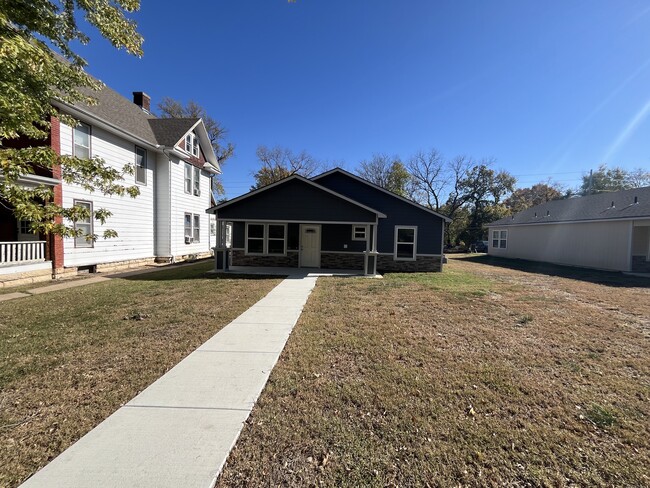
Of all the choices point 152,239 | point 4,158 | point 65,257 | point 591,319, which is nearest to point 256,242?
point 152,239

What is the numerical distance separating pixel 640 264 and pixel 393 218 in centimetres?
1293

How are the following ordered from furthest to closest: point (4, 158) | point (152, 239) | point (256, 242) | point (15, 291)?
point (152, 239)
point (256, 242)
point (15, 291)
point (4, 158)

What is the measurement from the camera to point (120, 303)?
754 cm

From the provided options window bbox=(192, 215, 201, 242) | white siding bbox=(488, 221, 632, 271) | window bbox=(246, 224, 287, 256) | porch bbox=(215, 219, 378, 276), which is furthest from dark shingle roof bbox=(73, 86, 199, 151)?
white siding bbox=(488, 221, 632, 271)

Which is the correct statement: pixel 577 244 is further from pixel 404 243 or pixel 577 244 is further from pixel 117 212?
pixel 117 212

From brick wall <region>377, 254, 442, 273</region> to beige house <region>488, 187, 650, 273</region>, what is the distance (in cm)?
1002

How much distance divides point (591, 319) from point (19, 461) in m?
9.23

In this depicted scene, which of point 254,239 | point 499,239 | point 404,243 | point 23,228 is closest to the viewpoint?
point 23,228

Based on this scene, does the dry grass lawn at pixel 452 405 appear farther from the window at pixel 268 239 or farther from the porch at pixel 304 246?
the window at pixel 268 239

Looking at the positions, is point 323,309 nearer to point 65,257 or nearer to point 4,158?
point 4,158

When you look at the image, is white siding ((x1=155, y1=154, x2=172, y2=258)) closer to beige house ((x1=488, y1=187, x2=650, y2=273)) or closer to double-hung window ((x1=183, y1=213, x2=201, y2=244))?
double-hung window ((x1=183, y1=213, x2=201, y2=244))

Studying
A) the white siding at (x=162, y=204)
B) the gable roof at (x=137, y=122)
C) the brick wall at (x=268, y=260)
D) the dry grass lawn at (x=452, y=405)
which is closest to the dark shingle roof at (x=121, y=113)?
the gable roof at (x=137, y=122)

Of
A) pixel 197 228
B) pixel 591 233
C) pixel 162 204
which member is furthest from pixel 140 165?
pixel 591 233

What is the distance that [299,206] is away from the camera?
12977 millimetres
